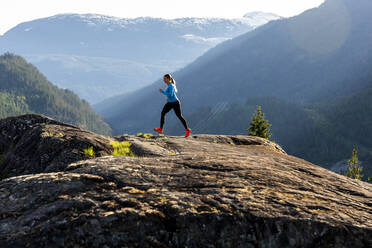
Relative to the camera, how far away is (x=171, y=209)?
236 inches

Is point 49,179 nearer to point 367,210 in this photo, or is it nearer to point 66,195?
point 66,195

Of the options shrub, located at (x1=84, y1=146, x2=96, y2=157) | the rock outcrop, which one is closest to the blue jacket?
shrub, located at (x1=84, y1=146, x2=96, y2=157)

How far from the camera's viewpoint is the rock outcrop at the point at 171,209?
5328mm

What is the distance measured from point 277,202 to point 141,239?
329cm

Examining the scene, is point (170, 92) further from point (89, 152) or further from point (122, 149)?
point (89, 152)

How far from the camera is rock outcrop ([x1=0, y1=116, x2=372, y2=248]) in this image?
533cm

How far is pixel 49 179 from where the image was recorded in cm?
642

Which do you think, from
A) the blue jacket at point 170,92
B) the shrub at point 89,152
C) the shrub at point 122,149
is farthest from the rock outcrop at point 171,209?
the blue jacket at point 170,92

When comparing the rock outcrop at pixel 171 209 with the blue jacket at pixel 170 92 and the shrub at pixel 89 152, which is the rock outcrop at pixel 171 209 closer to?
the shrub at pixel 89 152

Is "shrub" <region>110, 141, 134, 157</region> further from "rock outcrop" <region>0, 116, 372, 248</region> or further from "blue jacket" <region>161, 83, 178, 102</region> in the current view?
"blue jacket" <region>161, 83, 178, 102</region>

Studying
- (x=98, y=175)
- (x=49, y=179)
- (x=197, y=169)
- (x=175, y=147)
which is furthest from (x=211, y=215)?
(x=175, y=147)

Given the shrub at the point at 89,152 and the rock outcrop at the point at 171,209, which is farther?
the shrub at the point at 89,152

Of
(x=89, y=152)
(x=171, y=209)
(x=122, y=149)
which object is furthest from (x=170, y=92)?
(x=171, y=209)

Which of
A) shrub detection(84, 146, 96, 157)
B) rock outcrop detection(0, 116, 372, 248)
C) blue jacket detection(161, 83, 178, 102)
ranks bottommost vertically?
rock outcrop detection(0, 116, 372, 248)
